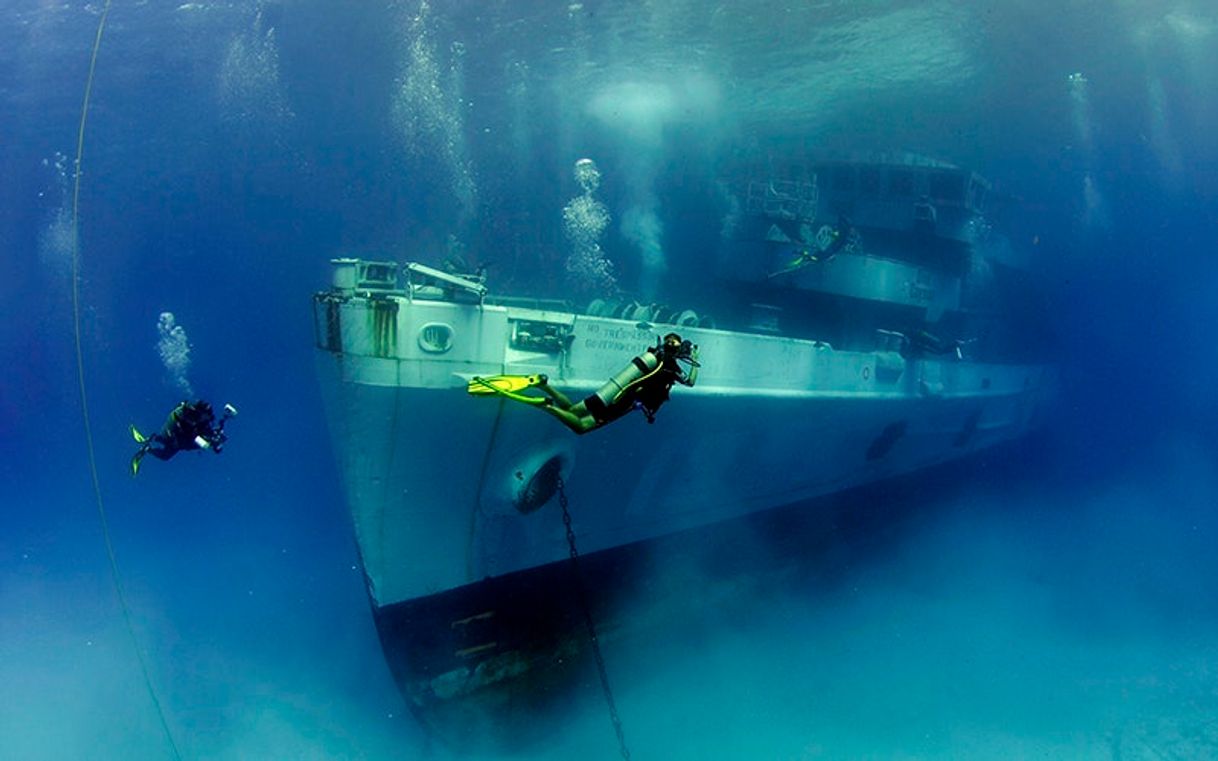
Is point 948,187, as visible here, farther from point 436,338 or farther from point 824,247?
point 436,338

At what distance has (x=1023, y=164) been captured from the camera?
88.0ft

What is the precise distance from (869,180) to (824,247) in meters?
4.60

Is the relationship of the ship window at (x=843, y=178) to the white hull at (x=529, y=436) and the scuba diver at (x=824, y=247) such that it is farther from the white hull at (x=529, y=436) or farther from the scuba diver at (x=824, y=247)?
the white hull at (x=529, y=436)

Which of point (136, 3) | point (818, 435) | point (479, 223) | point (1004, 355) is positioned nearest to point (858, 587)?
point (818, 435)

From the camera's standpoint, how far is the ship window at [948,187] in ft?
49.3

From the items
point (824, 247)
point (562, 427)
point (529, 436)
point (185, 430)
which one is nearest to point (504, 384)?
point (529, 436)

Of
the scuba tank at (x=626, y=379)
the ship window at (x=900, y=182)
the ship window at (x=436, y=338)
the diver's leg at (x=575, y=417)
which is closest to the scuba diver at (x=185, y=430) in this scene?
the ship window at (x=436, y=338)

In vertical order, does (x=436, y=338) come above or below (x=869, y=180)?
below

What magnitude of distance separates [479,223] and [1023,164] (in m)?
25.7

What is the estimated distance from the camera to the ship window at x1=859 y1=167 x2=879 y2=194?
51.7 feet

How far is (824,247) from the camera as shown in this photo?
40.7 ft

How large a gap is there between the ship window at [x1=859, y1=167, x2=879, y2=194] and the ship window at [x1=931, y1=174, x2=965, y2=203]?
3.82 ft

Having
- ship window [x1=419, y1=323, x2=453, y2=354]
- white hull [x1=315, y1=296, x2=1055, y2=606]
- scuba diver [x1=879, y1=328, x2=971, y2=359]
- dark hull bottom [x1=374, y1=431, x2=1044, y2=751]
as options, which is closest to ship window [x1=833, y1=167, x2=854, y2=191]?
scuba diver [x1=879, y1=328, x2=971, y2=359]

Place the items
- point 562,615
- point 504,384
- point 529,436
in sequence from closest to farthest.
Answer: point 504,384, point 529,436, point 562,615
